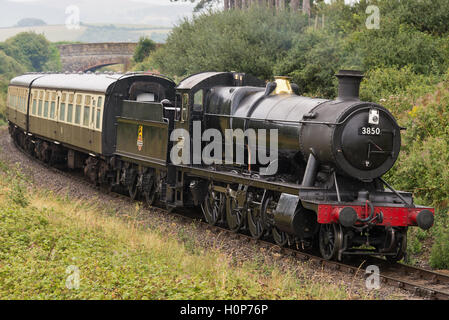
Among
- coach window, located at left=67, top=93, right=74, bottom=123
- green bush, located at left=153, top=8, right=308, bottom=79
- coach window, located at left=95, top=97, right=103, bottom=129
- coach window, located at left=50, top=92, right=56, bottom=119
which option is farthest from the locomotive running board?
green bush, located at left=153, top=8, right=308, bottom=79

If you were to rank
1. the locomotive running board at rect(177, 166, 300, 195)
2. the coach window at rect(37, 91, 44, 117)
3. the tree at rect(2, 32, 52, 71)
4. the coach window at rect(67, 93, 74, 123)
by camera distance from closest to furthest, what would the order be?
the locomotive running board at rect(177, 166, 300, 195)
the coach window at rect(67, 93, 74, 123)
the coach window at rect(37, 91, 44, 117)
the tree at rect(2, 32, 52, 71)

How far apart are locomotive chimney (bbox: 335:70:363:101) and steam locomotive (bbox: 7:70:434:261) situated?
19mm

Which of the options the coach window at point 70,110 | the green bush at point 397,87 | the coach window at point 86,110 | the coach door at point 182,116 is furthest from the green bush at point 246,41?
the coach door at point 182,116

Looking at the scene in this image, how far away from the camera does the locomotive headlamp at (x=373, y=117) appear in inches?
421

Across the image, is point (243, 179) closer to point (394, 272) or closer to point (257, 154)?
point (257, 154)

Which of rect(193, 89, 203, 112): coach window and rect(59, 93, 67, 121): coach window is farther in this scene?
rect(59, 93, 67, 121): coach window

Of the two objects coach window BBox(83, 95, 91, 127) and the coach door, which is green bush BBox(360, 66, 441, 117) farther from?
coach window BBox(83, 95, 91, 127)

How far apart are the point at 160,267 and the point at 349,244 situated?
3582 mm

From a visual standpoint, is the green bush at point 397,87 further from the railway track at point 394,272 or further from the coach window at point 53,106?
the coach window at point 53,106

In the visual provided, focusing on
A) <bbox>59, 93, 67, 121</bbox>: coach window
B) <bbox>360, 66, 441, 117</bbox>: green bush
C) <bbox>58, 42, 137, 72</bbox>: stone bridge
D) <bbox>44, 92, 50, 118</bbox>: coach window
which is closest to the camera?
<bbox>360, 66, 441, 117</bbox>: green bush

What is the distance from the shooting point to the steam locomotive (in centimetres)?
1074

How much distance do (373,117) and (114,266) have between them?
16.8ft

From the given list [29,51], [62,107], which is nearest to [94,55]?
[29,51]

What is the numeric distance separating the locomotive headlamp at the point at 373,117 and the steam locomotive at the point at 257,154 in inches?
0.8
